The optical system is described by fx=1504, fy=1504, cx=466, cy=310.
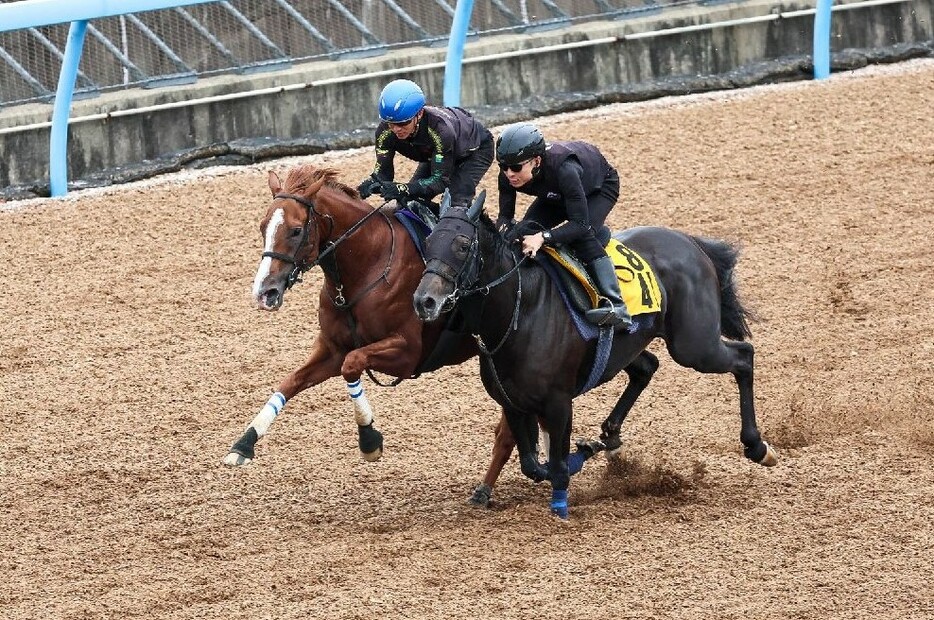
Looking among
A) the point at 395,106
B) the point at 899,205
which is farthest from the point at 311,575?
the point at 899,205

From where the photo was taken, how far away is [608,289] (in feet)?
25.1

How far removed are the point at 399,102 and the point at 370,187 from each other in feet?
1.74

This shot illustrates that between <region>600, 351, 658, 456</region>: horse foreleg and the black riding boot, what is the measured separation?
2.29 feet

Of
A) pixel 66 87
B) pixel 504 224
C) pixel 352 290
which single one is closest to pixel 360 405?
pixel 352 290

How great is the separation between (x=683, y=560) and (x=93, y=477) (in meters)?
3.55

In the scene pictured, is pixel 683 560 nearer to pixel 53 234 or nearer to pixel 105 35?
pixel 53 234

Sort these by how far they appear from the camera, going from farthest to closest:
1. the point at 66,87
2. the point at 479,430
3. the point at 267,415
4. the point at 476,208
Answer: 1. the point at 66,87
2. the point at 479,430
3. the point at 267,415
4. the point at 476,208

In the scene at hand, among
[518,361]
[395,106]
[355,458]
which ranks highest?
[395,106]

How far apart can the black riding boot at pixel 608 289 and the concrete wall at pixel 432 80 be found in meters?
6.25

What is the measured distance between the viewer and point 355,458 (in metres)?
8.84

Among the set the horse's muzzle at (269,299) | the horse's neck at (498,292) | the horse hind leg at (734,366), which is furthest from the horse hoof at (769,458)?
the horse's muzzle at (269,299)

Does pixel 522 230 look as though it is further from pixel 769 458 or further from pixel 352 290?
pixel 769 458

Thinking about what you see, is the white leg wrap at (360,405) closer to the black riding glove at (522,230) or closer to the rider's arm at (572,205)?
the black riding glove at (522,230)

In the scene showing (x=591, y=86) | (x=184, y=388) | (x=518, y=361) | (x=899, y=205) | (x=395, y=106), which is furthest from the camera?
(x=591, y=86)
